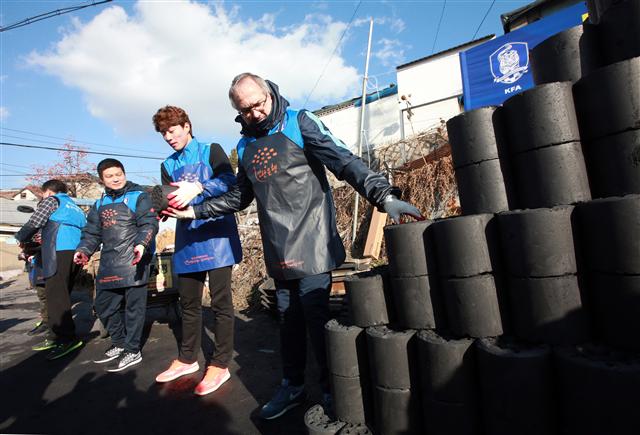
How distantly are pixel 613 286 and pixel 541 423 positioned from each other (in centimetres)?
57

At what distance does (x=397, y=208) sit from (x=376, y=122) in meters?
15.7

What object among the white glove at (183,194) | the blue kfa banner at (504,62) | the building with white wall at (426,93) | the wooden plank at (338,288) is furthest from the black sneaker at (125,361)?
the building with white wall at (426,93)

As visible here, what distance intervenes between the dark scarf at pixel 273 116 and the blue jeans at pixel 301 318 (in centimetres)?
102

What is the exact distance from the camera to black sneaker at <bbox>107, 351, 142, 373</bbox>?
3.48 meters

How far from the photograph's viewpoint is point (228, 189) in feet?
9.25

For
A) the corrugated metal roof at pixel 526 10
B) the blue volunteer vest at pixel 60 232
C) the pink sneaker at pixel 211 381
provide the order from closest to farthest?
the pink sneaker at pixel 211 381 → the blue volunteer vest at pixel 60 232 → the corrugated metal roof at pixel 526 10

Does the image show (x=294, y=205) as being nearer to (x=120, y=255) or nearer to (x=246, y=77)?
(x=246, y=77)

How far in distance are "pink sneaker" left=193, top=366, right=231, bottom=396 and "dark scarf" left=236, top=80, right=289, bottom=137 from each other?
1917 millimetres

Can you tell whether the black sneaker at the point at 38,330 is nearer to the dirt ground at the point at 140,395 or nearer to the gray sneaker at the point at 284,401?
the dirt ground at the point at 140,395

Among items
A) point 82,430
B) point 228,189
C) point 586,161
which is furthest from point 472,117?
point 82,430

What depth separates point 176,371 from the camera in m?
3.07

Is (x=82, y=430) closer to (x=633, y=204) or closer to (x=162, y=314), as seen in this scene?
(x=633, y=204)

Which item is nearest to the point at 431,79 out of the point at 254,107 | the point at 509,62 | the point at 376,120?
the point at 376,120

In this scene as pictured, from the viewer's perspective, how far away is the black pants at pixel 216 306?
2.82 meters
